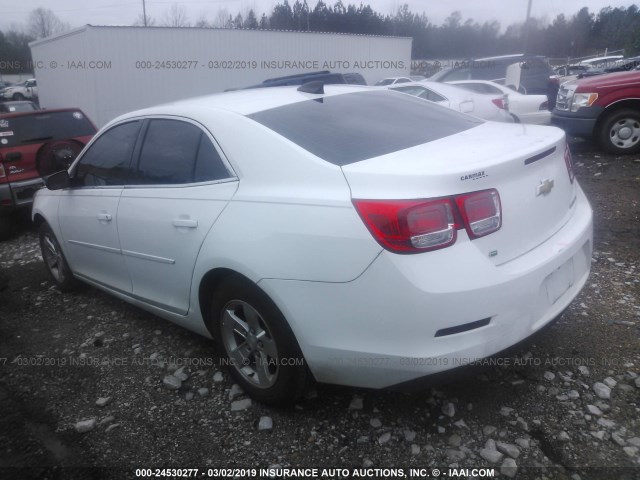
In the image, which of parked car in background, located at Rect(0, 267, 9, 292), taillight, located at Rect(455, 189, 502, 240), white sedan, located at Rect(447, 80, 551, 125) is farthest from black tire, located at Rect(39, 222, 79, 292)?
white sedan, located at Rect(447, 80, 551, 125)

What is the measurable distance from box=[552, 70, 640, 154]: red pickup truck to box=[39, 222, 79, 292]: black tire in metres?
7.44

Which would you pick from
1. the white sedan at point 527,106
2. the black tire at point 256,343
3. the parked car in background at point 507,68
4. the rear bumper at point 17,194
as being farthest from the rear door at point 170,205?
the parked car in background at point 507,68

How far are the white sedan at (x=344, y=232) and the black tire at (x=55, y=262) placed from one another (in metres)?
1.32

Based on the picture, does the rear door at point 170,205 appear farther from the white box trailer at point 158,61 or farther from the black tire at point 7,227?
the white box trailer at point 158,61

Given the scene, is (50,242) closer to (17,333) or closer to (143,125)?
(17,333)

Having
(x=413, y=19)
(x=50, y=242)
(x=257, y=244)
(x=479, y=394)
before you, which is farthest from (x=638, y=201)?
(x=413, y=19)

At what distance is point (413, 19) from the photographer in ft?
170

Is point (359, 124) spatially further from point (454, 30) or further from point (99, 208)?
point (454, 30)

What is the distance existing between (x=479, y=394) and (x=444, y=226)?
1.11 m

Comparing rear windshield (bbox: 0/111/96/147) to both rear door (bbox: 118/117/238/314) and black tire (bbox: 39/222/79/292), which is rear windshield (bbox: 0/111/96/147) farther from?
rear door (bbox: 118/117/238/314)

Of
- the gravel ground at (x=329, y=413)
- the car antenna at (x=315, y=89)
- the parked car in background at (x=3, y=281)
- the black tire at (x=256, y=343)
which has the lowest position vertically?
the parked car in background at (x=3, y=281)

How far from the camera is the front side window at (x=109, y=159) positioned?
342cm

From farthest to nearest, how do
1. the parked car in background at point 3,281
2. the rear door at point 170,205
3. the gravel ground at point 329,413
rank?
the parked car in background at point 3,281 → the rear door at point 170,205 → the gravel ground at point 329,413

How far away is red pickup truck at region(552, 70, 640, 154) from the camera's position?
24.7ft
